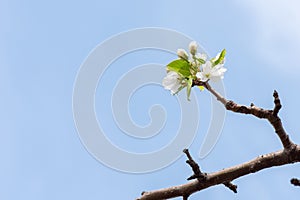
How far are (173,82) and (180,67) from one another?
0.07m

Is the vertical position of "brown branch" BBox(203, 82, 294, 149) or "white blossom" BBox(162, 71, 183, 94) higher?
"white blossom" BBox(162, 71, 183, 94)

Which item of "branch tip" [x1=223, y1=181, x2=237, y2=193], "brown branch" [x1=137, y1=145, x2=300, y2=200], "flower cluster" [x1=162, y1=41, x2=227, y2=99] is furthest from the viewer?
"flower cluster" [x1=162, y1=41, x2=227, y2=99]

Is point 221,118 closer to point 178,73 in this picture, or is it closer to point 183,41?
point 183,41

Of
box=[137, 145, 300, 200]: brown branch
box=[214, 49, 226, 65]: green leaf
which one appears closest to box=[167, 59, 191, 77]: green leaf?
box=[214, 49, 226, 65]: green leaf

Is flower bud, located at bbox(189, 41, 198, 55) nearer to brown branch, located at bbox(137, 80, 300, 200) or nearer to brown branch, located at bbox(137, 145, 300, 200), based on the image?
brown branch, located at bbox(137, 80, 300, 200)

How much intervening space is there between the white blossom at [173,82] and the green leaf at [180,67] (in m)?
0.02

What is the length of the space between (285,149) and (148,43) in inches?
101

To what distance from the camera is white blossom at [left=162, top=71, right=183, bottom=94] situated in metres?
2.01

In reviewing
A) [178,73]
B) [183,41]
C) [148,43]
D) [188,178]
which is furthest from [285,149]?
[148,43]

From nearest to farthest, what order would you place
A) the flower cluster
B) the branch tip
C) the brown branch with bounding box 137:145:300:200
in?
the brown branch with bounding box 137:145:300:200
the branch tip
the flower cluster

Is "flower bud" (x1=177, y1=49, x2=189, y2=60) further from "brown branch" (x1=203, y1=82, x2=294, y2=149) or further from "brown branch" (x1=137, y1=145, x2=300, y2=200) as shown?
"brown branch" (x1=137, y1=145, x2=300, y2=200)

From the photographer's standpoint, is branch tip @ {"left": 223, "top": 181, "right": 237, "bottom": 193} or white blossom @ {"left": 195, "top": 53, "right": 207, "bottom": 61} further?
white blossom @ {"left": 195, "top": 53, "right": 207, "bottom": 61}

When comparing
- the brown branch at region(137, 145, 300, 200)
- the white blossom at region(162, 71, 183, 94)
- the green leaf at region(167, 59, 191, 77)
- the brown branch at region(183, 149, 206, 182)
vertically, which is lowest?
the brown branch at region(137, 145, 300, 200)

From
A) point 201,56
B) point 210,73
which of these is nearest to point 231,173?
point 210,73
